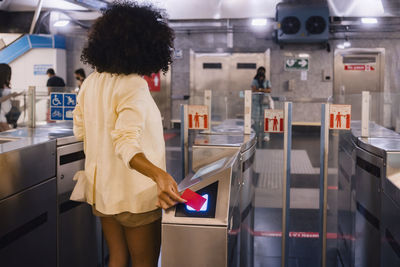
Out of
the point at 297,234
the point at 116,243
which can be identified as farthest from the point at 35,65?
the point at 116,243

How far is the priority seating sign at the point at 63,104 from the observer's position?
296 centimetres

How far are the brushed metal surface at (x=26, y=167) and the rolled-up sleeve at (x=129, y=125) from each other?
725 millimetres

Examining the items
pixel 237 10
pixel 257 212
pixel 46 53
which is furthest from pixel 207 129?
pixel 46 53

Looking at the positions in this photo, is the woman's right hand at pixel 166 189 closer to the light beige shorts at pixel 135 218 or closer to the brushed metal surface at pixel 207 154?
the light beige shorts at pixel 135 218

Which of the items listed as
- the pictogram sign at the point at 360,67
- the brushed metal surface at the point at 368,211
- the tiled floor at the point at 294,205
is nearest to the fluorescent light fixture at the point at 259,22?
the pictogram sign at the point at 360,67

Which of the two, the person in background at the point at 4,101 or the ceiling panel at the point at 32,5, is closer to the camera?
the person in background at the point at 4,101

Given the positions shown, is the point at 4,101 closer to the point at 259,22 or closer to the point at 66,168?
the point at 66,168

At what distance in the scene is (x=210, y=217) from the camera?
4.28ft

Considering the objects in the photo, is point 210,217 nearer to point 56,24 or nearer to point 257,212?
point 257,212

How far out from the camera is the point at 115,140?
1271mm

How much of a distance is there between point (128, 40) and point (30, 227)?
1.12 metres

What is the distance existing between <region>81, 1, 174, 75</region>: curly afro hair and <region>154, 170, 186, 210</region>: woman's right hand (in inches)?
14.7

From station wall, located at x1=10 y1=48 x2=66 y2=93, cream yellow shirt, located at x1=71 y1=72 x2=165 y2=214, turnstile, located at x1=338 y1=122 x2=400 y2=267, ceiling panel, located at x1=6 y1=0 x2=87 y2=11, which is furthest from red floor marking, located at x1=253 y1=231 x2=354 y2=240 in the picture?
station wall, located at x1=10 y1=48 x2=66 y2=93

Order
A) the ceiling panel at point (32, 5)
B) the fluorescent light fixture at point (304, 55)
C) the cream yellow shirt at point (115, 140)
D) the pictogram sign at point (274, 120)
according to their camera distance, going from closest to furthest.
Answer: the cream yellow shirt at point (115, 140) → the pictogram sign at point (274, 120) → the ceiling panel at point (32, 5) → the fluorescent light fixture at point (304, 55)
